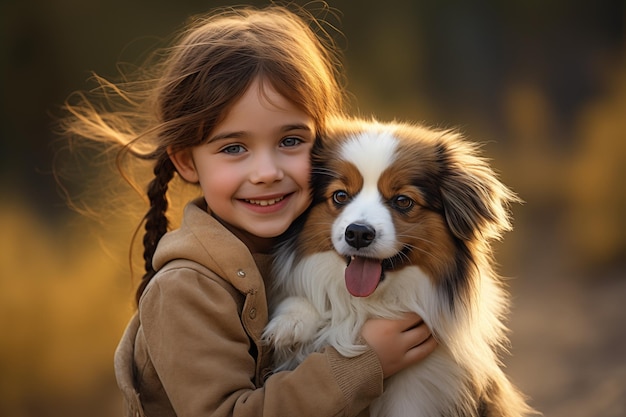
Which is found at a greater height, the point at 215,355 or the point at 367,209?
the point at 367,209

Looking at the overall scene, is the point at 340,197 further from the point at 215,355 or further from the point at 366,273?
the point at 215,355

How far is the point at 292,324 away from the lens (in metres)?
2.71

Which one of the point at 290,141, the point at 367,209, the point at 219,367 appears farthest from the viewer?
the point at 290,141

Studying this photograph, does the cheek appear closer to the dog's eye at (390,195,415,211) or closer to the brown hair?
the brown hair

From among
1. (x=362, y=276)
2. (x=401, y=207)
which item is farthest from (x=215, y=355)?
(x=401, y=207)

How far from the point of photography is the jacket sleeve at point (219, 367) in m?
2.46

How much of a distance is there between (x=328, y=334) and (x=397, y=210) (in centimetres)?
48

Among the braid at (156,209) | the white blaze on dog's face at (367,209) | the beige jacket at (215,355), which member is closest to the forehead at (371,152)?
the white blaze on dog's face at (367,209)

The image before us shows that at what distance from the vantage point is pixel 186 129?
278 cm

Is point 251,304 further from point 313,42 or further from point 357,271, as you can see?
point 313,42

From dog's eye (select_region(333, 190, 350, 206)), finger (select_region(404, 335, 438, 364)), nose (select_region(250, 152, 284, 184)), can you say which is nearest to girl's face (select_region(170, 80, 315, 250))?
nose (select_region(250, 152, 284, 184))

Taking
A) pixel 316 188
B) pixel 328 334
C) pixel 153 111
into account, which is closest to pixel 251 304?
pixel 328 334

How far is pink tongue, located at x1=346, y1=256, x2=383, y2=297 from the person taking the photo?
2.65m

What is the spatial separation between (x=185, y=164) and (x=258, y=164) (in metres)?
0.36
